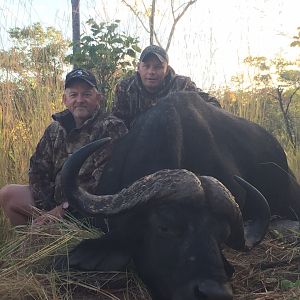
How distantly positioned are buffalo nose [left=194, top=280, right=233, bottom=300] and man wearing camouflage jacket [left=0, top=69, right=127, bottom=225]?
236 cm

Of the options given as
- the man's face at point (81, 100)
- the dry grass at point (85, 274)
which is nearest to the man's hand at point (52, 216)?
the dry grass at point (85, 274)

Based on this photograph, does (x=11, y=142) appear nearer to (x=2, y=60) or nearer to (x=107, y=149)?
(x=2, y=60)

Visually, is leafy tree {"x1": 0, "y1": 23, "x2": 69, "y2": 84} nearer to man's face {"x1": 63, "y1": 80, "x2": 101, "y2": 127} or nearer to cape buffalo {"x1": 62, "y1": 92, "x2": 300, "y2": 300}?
man's face {"x1": 63, "y1": 80, "x2": 101, "y2": 127}

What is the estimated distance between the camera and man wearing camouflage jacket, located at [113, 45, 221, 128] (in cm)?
566

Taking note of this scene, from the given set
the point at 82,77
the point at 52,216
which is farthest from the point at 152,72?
the point at 52,216

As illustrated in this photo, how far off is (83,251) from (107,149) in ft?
4.87

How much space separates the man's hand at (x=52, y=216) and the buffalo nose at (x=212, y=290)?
1944mm

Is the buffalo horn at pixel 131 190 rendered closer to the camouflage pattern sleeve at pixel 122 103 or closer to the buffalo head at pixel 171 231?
the buffalo head at pixel 171 231

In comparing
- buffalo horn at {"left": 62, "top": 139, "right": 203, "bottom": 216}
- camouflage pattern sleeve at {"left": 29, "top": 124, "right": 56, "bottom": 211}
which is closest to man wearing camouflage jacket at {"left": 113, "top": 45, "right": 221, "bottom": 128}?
camouflage pattern sleeve at {"left": 29, "top": 124, "right": 56, "bottom": 211}

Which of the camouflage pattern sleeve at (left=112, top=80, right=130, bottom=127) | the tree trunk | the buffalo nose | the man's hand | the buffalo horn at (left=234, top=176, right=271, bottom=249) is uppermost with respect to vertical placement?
the tree trunk

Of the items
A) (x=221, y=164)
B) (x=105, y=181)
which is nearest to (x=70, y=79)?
(x=105, y=181)

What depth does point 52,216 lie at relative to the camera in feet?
14.3

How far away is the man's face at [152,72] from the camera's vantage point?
565cm

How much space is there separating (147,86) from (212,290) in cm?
339
